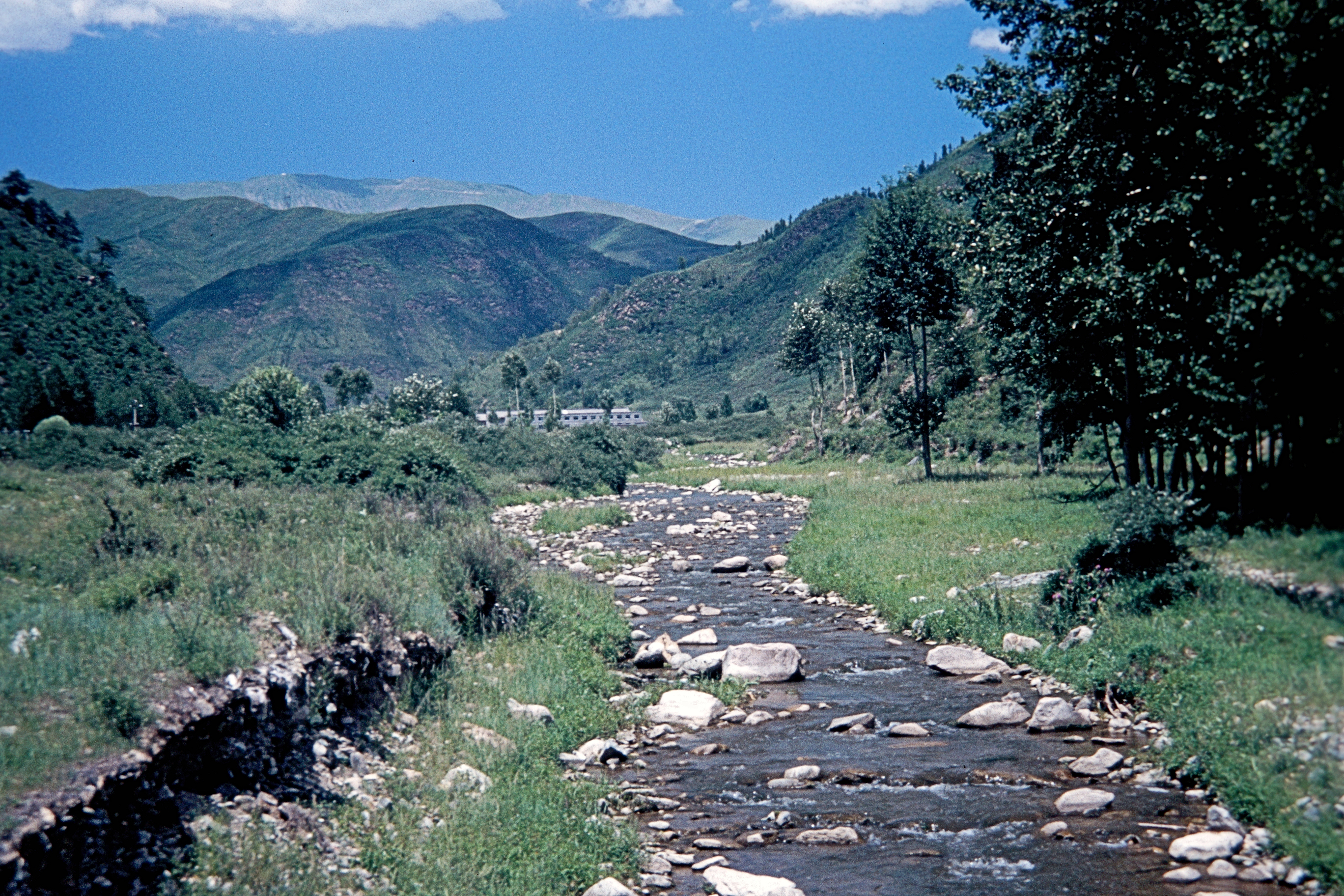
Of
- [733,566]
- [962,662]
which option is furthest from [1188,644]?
[733,566]

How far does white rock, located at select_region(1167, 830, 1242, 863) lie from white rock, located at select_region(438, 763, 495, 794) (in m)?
6.23

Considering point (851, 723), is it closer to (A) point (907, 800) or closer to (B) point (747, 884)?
(A) point (907, 800)

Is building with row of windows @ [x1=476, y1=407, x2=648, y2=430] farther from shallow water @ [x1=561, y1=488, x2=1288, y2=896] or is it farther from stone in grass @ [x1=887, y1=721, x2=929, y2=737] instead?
stone in grass @ [x1=887, y1=721, x2=929, y2=737]

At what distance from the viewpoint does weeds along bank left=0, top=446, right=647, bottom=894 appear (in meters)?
5.93

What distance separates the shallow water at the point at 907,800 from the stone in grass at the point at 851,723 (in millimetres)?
198

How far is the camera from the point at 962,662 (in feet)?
43.0

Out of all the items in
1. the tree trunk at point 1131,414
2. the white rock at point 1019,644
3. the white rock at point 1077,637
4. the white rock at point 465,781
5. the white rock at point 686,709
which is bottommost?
the white rock at point 686,709

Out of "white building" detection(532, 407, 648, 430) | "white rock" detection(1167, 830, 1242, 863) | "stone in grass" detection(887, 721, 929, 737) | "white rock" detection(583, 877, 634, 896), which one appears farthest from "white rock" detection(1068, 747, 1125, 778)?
"white building" detection(532, 407, 648, 430)

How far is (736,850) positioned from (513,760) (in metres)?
2.73

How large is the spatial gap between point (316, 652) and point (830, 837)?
540 centimetres

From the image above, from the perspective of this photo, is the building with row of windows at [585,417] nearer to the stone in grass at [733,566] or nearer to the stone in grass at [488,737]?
the stone in grass at [733,566]

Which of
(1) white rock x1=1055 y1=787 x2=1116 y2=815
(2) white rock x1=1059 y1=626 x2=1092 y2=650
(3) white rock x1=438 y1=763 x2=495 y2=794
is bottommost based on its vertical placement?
(1) white rock x1=1055 y1=787 x2=1116 y2=815

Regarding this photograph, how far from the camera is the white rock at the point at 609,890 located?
22.5 feet

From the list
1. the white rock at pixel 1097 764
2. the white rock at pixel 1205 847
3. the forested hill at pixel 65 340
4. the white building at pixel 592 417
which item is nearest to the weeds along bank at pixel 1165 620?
the white rock at pixel 1205 847
